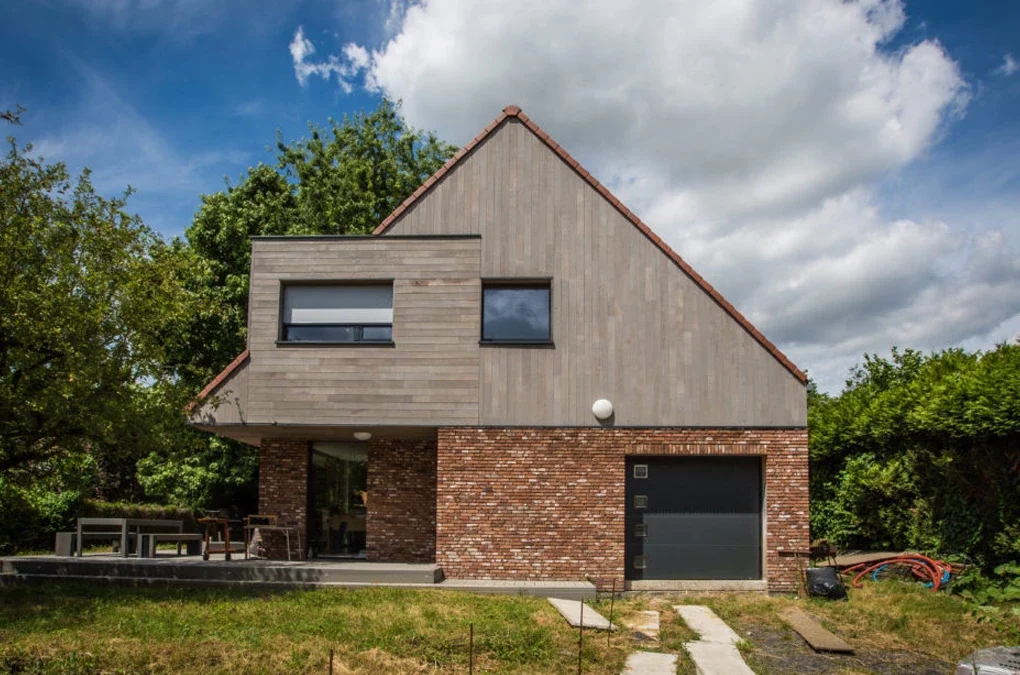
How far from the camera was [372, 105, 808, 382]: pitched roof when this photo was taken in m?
14.7

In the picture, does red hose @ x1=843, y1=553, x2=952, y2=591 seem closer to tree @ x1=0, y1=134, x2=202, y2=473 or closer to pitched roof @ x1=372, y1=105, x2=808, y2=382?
pitched roof @ x1=372, y1=105, x2=808, y2=382

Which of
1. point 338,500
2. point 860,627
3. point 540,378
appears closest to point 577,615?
point 860,627

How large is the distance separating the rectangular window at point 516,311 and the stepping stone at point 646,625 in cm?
479

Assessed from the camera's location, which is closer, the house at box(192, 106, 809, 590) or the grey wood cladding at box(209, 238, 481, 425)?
the house at box(192, 106, 809, 590)

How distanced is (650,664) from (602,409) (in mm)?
5431

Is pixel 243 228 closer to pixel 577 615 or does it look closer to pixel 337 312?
pixel 337 312

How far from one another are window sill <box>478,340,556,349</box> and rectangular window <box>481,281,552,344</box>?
79 mm

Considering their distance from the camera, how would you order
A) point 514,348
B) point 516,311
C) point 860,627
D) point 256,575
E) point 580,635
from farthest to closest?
point 516,311 < point 514,348 < point 256,575 < point 860,627 < point 580,635

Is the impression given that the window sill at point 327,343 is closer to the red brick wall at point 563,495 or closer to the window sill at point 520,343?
the window sill at point 520,343

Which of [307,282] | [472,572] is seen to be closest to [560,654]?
[472,572]

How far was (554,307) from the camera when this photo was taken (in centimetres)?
1492

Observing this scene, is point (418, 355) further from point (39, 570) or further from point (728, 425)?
point (39, 570)

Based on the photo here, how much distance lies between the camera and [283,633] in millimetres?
10016

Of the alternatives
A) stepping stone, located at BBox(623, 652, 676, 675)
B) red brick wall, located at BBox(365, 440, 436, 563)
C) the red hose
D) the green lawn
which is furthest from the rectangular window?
the red hose
